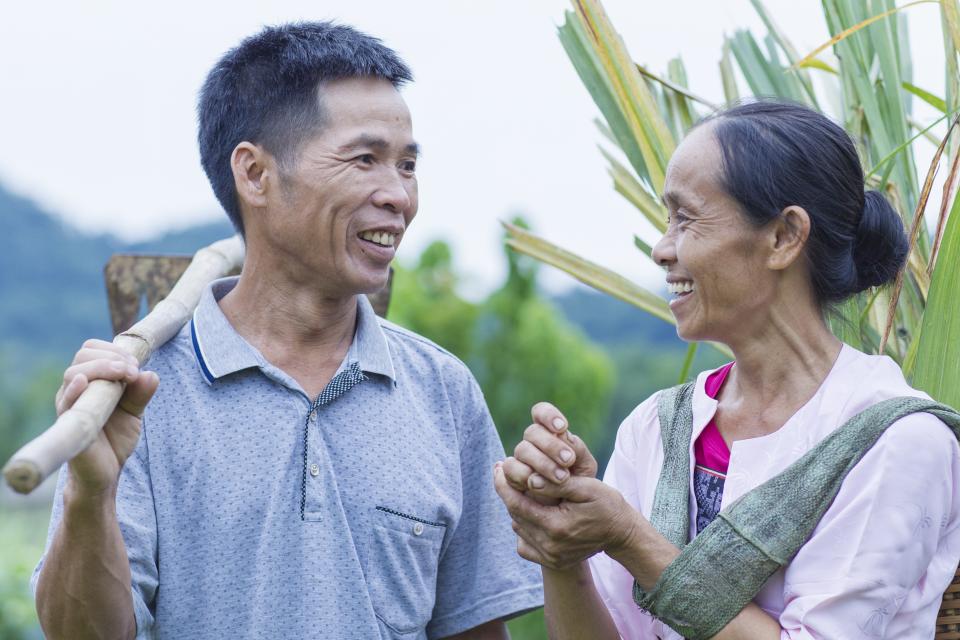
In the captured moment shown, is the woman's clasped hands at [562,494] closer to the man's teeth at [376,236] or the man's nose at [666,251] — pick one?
the man's nose at [666,251]

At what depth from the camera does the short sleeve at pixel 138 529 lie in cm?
208

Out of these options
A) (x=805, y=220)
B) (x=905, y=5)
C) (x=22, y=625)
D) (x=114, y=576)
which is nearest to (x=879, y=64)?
(x=905, y=5)

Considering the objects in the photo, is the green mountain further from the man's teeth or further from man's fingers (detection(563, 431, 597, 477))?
man's fingers (detection(563, 431, 597, 477))

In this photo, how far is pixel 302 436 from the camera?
228 cm

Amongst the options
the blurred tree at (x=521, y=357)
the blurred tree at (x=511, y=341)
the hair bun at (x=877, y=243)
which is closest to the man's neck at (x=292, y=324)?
the hair bun at (x=877, y=243)

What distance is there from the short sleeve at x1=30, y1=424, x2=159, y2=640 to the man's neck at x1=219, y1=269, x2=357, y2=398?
0.34 m

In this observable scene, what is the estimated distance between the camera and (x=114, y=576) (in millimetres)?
1969

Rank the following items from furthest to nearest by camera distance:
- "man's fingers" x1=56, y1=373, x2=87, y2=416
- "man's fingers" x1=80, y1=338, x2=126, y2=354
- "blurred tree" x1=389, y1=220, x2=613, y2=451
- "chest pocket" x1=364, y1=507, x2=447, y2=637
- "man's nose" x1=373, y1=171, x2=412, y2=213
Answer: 1. "blurred tree" x1=389, y1=220, x2=613, y2=451
2. "man's nose" x1=373, y1=171, x2=412, y2=213
3. "chest pocket" x1=364, y1=507, x2=447, y2=637
4. "man's fingers" x1=80, y1=338, x2=126, y2=354
5. "man's fingers" x1=56, y1=373, x2=87, y2=416

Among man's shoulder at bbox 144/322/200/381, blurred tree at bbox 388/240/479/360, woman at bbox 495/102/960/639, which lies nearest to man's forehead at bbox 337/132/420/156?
man's shoulder at bbox 144/322/200/381

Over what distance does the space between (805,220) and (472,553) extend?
987 mm

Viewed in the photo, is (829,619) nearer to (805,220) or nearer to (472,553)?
(805,220)

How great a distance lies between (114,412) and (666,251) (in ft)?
3.34

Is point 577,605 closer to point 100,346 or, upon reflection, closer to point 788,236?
point 788,236

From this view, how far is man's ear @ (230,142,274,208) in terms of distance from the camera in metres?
2.45
